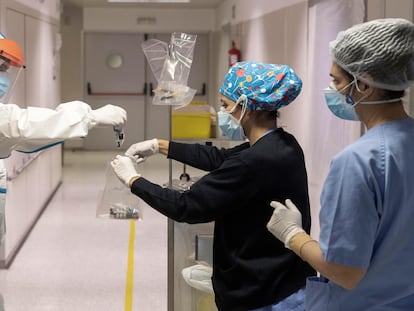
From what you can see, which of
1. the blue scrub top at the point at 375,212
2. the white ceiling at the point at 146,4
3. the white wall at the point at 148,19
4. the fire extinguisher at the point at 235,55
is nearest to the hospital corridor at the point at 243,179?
the blue scrub top at the point at 375,212

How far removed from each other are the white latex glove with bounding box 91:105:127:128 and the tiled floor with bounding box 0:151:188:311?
6.75 ft

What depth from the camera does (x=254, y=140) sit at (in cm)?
216

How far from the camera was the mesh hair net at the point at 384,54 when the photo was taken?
5.09 ft

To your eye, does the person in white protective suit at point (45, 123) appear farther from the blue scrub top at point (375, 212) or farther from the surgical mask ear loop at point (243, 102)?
the blue scrub top at point (375, 212)

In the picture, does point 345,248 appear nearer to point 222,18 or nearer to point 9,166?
point 9,166

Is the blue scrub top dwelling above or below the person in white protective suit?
below

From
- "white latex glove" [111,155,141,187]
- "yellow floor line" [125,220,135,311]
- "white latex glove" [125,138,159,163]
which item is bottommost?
"yellow floor line" [125,220,135,311]

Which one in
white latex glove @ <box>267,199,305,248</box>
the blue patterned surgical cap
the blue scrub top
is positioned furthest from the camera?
the blue patterned surgical cap

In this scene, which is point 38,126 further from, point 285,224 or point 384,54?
point 384,54

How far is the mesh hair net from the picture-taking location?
5.09ft

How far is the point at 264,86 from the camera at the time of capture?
2.12 meters

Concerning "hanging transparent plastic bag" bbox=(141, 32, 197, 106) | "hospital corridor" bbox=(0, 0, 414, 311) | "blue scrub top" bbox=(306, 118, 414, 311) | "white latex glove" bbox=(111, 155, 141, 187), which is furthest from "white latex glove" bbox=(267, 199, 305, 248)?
"hanging transparent plastic bag" bbox=(141, 32, 197, 106)

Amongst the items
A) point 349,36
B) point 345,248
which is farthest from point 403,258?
point 349,36

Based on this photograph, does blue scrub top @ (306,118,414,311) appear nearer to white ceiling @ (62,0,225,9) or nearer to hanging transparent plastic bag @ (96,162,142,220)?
hanging transparent plastic bag @ (96,162,142,220)
